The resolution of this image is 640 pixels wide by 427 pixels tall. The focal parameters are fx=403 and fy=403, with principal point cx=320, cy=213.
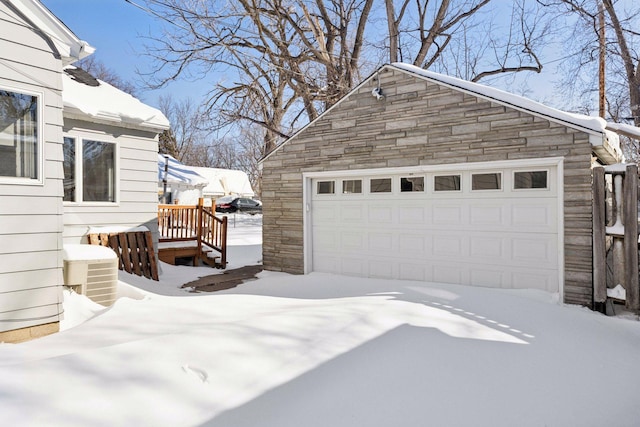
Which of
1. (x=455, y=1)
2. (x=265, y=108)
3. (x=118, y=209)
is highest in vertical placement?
(x=455, y=1)

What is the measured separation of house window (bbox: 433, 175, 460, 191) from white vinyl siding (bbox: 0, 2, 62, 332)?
206 inches

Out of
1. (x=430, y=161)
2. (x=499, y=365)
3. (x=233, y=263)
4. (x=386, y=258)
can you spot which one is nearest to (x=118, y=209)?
(x=233, y=263)

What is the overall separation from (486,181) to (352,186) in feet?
7.68

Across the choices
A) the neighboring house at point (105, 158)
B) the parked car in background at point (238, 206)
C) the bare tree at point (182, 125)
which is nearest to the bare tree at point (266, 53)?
the neighboring house at point (105, 158)

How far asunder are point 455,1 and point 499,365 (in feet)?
49.4

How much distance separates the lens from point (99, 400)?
7.03ft

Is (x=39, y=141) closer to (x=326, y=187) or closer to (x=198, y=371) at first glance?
(x=198, y=371)

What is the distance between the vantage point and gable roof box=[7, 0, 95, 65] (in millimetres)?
4379

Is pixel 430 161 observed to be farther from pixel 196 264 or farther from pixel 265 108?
pixel 265 108

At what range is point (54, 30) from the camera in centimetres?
460

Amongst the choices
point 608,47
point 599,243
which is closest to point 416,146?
point 599,243

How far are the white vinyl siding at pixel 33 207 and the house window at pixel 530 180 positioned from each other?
5995 mm

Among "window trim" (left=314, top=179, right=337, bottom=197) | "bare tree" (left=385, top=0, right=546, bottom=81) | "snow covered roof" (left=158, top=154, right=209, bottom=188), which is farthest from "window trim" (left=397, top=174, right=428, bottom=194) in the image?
"snow covered roof" (left=158, top=154, right=209, bottom=188)

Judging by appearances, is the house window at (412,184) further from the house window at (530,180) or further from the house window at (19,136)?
the house window at (19,136)
